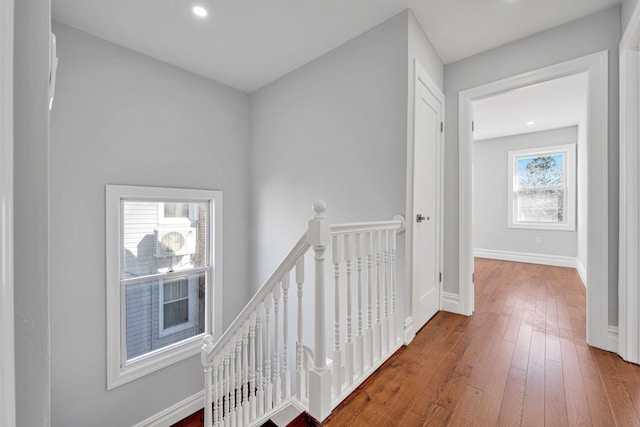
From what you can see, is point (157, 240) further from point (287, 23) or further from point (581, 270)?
point (581, 270)

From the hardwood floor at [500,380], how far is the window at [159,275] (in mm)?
2228

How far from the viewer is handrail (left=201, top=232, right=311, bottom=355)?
1410mm

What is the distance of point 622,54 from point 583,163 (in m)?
2.64

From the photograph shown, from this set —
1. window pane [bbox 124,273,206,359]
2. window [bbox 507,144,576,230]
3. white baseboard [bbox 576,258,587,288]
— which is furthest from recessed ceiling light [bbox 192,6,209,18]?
window [bbox 507,144,576,230]

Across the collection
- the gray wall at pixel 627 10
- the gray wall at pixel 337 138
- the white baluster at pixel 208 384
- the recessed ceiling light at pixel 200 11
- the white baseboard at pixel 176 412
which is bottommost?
the white baseboard at pixel 176 412

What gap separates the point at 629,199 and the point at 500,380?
1.43 meters

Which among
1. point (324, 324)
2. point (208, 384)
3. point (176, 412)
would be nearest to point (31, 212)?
point (324, 324)

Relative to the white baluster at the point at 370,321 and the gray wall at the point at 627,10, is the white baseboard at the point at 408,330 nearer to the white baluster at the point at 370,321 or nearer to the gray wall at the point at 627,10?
the white baluster at the point at 370,321

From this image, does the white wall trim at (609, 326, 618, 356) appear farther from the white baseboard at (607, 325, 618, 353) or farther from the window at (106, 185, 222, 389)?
the window at (106, 185, 222, 389)

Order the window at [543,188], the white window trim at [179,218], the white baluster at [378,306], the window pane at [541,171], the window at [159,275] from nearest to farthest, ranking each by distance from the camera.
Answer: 1. the white baluster at [378,306]
2. the window at [159,275]
3. the white window trim at [179,218]
4. the window at [543,188]
5. the window pane at [541,171]

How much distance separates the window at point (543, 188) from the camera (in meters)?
4.55

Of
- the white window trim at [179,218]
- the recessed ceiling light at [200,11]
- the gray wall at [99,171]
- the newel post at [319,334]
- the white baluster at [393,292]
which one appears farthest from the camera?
the white window trim at [179,218]

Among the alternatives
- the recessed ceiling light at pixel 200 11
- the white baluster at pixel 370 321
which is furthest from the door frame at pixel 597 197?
the recessed ceiling light at pixel 200 11

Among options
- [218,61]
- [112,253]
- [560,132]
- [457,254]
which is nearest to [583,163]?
[560,132]
